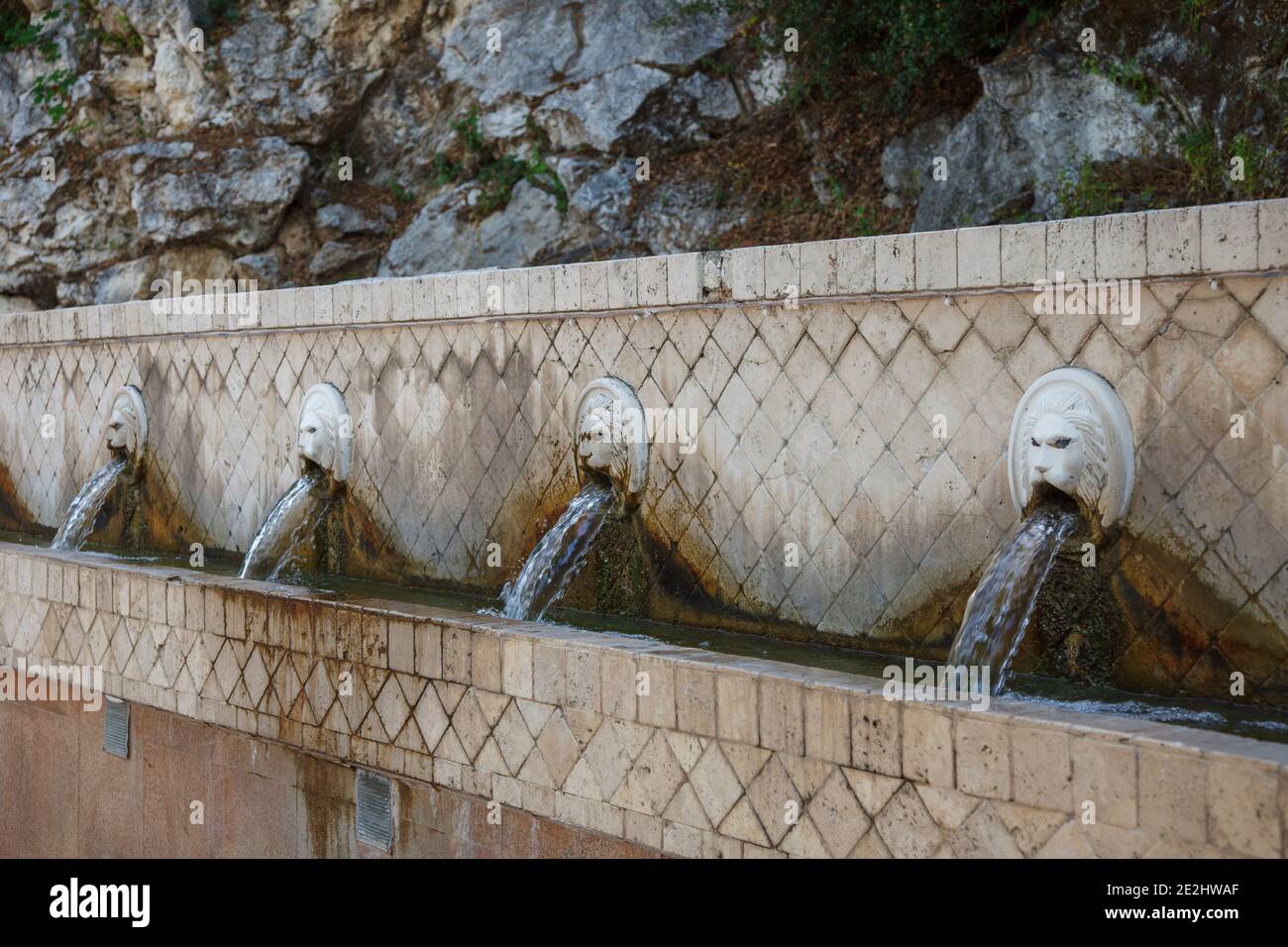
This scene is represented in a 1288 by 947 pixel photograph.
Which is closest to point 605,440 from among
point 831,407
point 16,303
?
point 831,407

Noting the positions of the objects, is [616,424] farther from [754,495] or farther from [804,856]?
[804,856]


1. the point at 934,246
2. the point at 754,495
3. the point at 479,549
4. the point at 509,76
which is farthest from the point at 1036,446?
the point at 509,76

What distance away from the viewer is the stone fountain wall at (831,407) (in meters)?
4.51

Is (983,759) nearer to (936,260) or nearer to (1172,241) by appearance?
(1172,241)

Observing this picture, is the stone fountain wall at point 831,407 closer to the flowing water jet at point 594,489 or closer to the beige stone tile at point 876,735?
the flowing water jet at point 594,489

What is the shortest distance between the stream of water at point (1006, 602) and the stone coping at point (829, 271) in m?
0.86

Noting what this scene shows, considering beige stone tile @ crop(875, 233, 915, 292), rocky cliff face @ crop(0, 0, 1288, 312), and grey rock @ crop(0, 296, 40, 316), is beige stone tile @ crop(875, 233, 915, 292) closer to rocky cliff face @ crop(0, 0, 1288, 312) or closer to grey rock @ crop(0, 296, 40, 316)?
rocky cliff face @ crop(0, 0, 1288, 312)

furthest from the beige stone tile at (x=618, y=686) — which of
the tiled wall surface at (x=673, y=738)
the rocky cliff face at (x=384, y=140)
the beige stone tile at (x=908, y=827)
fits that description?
the rocky cliff face at (x=384, y=140)

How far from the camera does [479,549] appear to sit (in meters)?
6.88

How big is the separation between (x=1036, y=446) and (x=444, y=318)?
10.5 feet

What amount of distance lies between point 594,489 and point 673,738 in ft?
6.59

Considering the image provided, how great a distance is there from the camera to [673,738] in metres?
4.47

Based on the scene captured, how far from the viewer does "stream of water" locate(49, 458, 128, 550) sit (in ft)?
28.2
